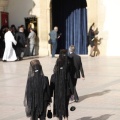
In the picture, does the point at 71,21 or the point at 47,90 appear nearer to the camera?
the point at 47,90

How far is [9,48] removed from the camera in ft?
64.7

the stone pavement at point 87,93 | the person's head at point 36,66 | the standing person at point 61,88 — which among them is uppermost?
the person's head at point 36,66

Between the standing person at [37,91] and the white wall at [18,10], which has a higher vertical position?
the white wall at [18,10]

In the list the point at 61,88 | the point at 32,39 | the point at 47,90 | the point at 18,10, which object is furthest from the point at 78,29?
the point at 47,90

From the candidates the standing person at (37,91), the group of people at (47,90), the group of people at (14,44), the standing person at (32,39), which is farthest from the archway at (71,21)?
the standing person at (37,91)

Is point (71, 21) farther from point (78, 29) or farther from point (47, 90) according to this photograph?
point (47, 90)

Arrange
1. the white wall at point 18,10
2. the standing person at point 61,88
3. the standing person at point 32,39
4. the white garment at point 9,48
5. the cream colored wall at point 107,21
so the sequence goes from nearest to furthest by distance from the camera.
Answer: the standing person at point 61,88, the white garment at point 9,48, the cream colored wall at point 107,21, the standing person at point 32,39, the white wall at point 18,10

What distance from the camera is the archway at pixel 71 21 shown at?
73.4 ft

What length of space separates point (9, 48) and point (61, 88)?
12.9m

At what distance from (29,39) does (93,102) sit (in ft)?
42.2

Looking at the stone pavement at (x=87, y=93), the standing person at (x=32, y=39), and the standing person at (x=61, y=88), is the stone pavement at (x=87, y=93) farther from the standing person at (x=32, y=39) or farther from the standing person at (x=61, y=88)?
the standing person at (x=32, y=39)

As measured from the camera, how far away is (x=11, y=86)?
1195 cm

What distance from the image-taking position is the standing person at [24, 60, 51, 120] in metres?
6.54

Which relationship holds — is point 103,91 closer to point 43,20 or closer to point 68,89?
point 68,89
